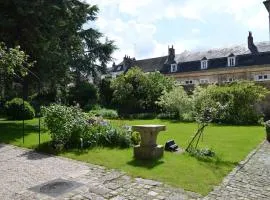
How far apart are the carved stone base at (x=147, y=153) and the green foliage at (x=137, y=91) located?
21.4 meters

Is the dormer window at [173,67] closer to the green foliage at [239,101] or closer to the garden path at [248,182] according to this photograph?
the green foliage at [239,101]

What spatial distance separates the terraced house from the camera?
41219 mm

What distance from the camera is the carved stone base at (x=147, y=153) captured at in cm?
1036

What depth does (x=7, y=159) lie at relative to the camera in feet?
34.8

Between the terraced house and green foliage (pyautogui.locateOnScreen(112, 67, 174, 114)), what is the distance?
10.9 m

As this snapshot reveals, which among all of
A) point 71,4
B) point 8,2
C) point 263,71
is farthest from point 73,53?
point 263,71

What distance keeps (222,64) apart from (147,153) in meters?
36.4

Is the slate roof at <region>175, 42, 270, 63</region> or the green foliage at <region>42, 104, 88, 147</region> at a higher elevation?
the slate roof at <region>175, 42, 270, 63</region>

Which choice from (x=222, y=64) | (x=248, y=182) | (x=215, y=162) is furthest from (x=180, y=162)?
(x=222, y=64)

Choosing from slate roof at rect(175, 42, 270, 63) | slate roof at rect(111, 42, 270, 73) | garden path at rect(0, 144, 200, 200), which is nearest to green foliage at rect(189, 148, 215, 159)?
garden path at rect(0, 144, 200, 200)

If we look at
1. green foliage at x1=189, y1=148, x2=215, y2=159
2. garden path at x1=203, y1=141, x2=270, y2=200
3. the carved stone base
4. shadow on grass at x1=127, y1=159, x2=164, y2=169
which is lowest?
garden path at x1=203, y1=141, x2=270, y2=200

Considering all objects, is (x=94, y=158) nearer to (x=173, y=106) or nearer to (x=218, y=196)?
(x=218, y=196)

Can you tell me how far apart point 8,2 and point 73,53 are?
5.27m

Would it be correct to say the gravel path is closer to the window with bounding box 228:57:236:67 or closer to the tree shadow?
the tree shadow
